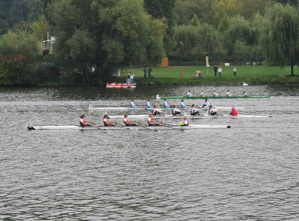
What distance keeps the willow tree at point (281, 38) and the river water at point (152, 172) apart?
3424 cm

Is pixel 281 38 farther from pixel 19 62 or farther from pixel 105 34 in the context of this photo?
pixel 19 62

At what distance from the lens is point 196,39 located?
135m

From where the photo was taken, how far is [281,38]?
101688mm

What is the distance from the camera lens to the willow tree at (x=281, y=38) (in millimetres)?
101875

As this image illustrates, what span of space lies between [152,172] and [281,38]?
65.0 meters

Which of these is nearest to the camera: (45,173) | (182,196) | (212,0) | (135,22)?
(182,196)

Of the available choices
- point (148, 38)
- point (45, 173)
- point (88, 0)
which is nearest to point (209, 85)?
point (148, 38)

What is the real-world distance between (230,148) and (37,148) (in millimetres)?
14468

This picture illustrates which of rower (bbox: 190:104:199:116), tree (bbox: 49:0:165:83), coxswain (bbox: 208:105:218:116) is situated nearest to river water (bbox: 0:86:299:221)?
coxswain (bbox: 208:105:218:116)

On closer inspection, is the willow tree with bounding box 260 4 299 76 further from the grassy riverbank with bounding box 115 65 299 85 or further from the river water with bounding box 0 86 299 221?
the river water with bounding box 0 86 299 221

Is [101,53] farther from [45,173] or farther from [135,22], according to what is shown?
[45,173]

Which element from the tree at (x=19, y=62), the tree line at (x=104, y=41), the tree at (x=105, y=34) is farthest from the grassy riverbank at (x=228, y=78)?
the tree at (x=19, y=62)

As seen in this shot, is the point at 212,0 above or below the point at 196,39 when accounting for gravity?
above

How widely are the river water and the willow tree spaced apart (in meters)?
34.2
